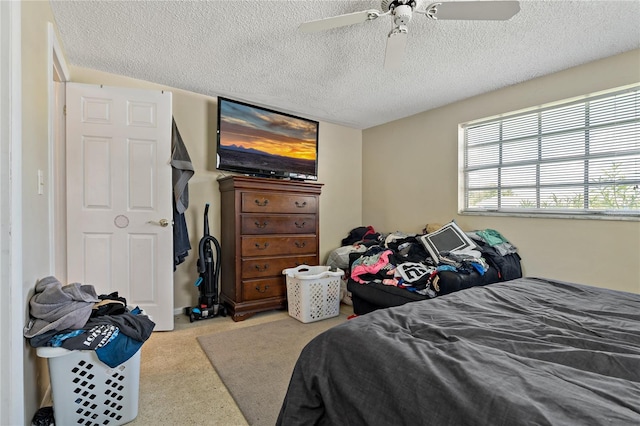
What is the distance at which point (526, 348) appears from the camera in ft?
2.93

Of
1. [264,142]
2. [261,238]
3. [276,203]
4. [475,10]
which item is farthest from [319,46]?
[261,238]

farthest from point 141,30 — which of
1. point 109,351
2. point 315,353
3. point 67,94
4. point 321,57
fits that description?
point 315,353

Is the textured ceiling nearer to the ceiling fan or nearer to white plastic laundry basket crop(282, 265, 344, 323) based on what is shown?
the ceiling fan

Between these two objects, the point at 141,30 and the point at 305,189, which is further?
the point at 305,189

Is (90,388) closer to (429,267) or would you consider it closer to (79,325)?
(79,325)

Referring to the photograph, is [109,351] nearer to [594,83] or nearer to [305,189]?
[305,189]

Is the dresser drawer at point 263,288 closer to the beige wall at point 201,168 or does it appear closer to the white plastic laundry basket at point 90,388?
the beige wall at point 201,168

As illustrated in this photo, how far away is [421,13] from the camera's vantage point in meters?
1.92

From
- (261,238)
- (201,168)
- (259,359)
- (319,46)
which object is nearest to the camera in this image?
→ (259,359)

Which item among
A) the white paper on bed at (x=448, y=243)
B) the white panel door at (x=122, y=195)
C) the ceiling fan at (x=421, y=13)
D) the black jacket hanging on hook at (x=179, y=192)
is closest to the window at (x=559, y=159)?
the white paper on bed at (x=448, y=243)

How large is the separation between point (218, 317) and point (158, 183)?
1453 mm

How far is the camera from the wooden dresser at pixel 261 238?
2.96 meters

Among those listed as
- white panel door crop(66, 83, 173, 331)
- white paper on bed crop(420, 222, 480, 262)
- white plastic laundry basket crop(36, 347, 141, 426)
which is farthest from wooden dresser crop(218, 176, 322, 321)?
white plastic laundry basket crop(36, 347, 141, 426)

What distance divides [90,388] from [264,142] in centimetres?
262
